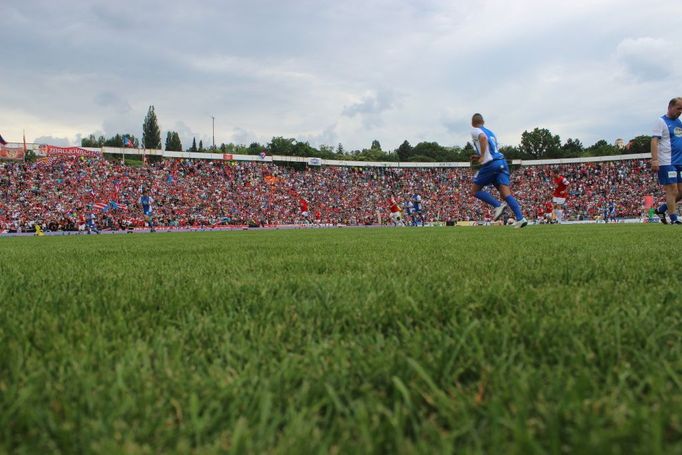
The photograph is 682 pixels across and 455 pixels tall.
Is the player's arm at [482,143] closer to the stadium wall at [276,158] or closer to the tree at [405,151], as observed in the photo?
the stadium wall at [276,158]

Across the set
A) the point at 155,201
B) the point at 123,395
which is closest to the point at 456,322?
the point at 123,395

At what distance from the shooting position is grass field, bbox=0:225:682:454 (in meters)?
0.88

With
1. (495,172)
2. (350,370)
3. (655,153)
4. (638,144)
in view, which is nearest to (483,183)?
(495,172)

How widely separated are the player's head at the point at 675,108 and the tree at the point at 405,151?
409 feet

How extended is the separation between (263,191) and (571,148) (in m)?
91.7

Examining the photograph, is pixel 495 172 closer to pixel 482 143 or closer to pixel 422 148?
pixel 482 143

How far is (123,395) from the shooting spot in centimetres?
106

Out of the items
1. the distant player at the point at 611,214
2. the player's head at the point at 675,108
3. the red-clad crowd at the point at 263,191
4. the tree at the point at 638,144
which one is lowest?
the distant player at the point at 611,214

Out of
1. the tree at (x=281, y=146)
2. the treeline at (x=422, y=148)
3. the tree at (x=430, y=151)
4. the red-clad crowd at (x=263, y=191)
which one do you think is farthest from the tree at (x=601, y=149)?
the tree at (x=281, y=146)

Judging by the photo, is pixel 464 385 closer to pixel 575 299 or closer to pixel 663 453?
pixel 663 453

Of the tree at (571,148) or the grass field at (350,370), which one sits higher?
the tree at (571,148)

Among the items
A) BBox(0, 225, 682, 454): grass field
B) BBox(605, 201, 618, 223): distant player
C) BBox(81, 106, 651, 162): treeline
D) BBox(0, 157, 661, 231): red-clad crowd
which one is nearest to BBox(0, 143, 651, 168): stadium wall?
BBox(0, 157, 661, 231): red-clad crowd

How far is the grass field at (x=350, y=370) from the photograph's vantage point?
878mm

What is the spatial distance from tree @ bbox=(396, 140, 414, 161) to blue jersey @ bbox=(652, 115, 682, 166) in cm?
12453
